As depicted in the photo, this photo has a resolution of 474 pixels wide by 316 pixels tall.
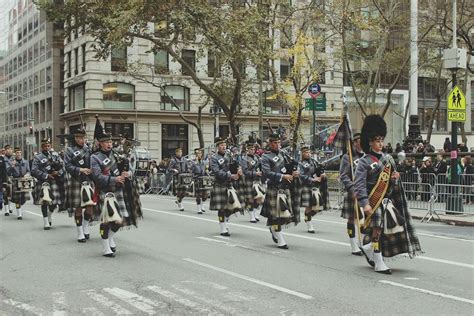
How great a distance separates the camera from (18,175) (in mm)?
17078

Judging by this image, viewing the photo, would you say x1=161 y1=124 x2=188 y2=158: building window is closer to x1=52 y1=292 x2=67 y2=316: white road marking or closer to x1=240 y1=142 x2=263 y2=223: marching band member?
x1=240 y1=142 x2=263 y2=223: marching band member

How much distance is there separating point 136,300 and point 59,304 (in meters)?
0.81

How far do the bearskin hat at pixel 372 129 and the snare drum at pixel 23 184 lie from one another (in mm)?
11124

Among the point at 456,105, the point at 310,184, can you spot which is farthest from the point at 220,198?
the point at 456,105

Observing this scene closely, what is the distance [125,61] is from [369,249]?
113 ft

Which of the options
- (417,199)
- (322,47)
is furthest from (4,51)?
(417,199)

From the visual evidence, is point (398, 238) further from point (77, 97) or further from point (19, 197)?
point (77, 97)

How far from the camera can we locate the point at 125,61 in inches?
1615

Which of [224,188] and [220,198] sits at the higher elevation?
[224,188]

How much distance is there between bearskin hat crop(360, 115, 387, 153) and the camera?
8.13 m

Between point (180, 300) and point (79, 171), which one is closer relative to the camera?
point (180, 300)

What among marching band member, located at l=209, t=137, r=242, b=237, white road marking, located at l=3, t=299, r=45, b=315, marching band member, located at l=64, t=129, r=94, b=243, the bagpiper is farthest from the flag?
white road marking, located at l=3, t=299, r=45, b=315

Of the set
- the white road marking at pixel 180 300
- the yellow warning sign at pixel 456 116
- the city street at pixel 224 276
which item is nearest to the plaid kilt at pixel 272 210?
the city street at pixel 224 276

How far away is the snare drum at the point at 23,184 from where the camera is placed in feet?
54.4
